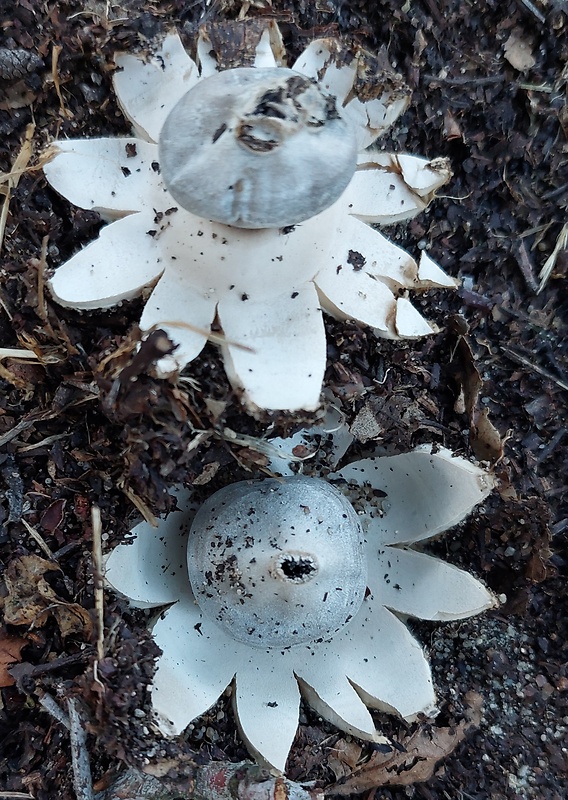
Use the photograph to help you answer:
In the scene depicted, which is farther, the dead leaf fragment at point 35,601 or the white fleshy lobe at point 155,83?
the dead leaf fragment at point 35,601

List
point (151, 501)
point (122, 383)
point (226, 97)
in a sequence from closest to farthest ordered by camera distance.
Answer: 1. point (226, 97)
2. point (122, 383)
3. point (151, 501)

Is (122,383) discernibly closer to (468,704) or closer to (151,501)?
(151,501)

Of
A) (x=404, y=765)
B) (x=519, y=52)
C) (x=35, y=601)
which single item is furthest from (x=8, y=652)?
(x=519, y=52)

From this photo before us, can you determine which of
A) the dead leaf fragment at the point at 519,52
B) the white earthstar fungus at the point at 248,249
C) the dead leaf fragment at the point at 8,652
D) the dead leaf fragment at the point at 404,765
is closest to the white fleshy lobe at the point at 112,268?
the white earthstar fungus at the point at 248,249

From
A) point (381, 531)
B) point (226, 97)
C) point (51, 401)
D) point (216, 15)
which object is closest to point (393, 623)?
point (381, 531)

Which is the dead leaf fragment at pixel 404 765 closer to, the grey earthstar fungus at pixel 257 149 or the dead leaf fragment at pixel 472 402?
the dead leaf fragment at pixel 472 402

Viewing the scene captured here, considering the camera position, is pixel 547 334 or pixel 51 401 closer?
pixel 51 401
